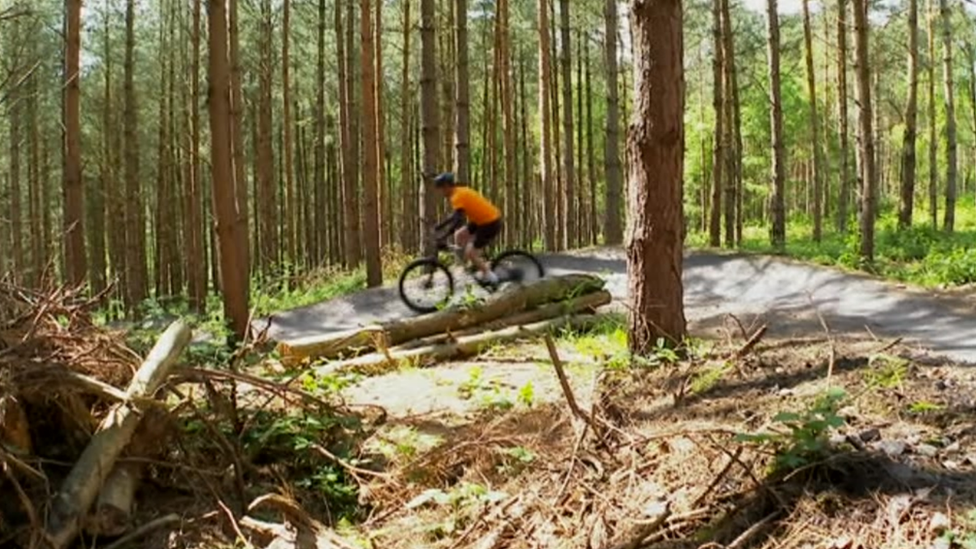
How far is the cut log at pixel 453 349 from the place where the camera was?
914 cm

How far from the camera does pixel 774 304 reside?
1261 centimetres

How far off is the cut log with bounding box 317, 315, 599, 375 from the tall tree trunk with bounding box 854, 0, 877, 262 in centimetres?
727

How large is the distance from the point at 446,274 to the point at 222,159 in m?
3.24

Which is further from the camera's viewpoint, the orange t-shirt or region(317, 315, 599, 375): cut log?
the orange t-shirt

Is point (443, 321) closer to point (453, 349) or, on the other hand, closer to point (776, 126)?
point (453, 349)

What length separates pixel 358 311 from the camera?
14.9 meters

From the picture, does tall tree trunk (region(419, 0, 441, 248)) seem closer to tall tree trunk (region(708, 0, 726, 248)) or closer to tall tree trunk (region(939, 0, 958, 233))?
tall tree trunk (region(708, 0, 726, 248))

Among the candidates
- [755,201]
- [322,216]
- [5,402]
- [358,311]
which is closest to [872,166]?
[358,311]

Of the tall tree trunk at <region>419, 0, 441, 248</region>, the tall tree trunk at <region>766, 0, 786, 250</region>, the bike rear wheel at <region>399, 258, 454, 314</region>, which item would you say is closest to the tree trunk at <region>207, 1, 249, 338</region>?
the bike rear wheel at <region>399, 258, 454, 314</region>

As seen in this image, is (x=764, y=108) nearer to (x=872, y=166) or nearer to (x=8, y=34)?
(x=872, y=166)

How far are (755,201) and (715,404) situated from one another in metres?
46.1

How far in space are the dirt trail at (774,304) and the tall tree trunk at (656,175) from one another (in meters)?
0.85

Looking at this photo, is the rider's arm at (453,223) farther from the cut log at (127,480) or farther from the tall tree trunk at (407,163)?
the tall tree trunk at (407,163)

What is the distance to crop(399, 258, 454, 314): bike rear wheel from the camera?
12.1 metres
